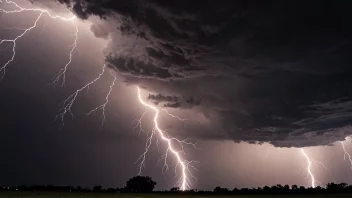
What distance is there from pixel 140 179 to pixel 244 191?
58.4ft

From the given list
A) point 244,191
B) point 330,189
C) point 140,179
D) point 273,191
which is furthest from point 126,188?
point 330,189

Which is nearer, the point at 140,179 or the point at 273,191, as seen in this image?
the point at 273,191

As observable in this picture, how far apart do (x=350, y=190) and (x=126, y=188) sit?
112 ft

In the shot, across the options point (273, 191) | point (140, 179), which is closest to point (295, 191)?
point (273, 191)

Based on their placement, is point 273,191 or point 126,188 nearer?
point 273,191

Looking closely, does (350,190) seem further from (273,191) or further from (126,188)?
(126,188)

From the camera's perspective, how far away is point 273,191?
56.1 m

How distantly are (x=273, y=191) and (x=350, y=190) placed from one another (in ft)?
35.3

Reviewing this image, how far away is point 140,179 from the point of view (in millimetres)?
62312

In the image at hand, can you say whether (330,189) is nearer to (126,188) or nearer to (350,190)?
(350,190)

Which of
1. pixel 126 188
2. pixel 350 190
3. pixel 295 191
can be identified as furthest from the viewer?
pixel 126 188

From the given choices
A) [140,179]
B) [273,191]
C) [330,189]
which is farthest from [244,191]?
[140,179]

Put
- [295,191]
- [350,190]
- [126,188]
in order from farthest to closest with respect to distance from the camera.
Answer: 1. [126,188]
2. [295,191]
3. [350,190]

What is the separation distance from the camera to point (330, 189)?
5484cm
